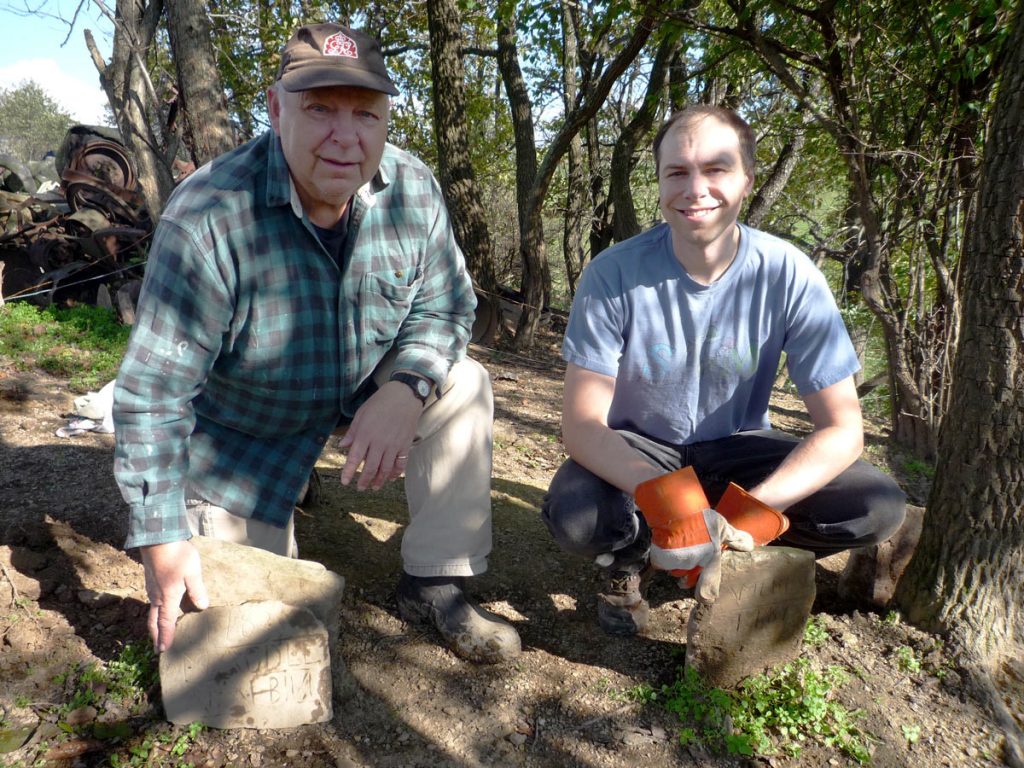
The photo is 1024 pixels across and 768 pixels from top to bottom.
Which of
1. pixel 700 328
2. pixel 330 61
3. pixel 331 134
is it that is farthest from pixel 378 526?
pixel 330 61

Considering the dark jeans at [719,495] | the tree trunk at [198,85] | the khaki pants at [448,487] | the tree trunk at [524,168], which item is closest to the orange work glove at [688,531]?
the dark jeans at [719,495]

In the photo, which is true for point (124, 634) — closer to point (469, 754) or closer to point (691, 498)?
point (469, 754)

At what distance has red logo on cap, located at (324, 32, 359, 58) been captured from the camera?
178 centimetres

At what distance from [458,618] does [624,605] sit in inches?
21.1

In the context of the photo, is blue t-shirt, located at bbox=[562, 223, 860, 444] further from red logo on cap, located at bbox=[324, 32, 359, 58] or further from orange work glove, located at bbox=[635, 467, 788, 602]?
red logo on cap, located at bbox=[324, 32, 359, 58]

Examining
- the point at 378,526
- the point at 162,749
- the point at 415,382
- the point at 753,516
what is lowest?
the point at 162,749

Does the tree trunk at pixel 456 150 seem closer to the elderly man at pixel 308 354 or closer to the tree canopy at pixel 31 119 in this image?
the elderly man at pixel 308 354

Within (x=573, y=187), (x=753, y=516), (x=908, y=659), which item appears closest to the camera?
(x=753, y=516)

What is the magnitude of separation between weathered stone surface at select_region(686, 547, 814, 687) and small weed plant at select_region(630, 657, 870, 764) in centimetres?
5

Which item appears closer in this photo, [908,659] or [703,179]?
[703,179]

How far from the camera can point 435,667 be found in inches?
84.6

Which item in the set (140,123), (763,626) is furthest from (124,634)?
(140,123)

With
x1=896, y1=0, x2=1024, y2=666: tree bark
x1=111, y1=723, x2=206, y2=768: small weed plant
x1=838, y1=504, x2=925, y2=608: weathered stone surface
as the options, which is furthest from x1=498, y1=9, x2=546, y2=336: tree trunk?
x1=111, y1=723, x2=206, y2=768: small weed plant

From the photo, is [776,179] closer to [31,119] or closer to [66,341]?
[66,341]
